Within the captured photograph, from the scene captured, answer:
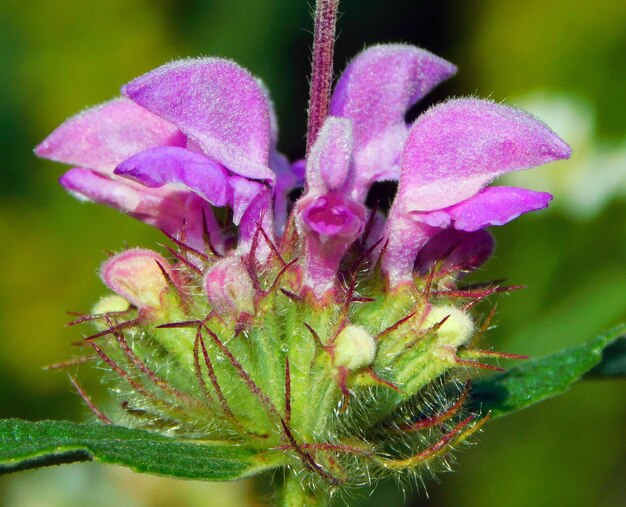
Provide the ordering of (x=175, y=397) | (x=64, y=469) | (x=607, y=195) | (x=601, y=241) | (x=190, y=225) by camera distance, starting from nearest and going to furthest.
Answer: (x=175, y=397) < (x=190, y=225) < (x=64, y=469) < (x=601, y=241) < (x=607, y=195)

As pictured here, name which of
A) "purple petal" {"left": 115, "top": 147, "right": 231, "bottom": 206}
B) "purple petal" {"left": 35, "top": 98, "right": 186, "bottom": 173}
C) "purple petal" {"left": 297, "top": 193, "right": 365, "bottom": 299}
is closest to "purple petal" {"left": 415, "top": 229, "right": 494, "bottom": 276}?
"purple petal" {"left": 297, "top": 193, "right": 365, "bottom": 299}

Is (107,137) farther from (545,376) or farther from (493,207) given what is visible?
(545,376)

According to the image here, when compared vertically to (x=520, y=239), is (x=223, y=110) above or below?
above

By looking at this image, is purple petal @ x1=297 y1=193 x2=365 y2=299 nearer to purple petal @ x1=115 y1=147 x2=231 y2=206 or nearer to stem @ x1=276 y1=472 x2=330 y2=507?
purple petal @ x1=115 y1=147 x2=231 y2=206

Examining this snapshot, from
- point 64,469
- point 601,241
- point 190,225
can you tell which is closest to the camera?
point 190,225

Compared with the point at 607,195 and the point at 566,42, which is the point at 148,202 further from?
the point at 566,42

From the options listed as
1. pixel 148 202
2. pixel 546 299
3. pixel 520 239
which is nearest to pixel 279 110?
pixel 520 239

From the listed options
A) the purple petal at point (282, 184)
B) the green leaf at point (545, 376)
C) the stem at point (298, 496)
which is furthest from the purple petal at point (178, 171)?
the green leaf at point (545, 376)
